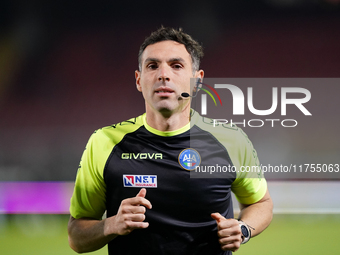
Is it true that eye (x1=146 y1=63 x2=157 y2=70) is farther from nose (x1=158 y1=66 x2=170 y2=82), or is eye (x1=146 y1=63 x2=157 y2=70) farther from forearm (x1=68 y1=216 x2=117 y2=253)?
forearm (x1=68 y1=216 x2=117 y2=253)

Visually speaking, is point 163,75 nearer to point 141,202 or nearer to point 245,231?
point 141,202

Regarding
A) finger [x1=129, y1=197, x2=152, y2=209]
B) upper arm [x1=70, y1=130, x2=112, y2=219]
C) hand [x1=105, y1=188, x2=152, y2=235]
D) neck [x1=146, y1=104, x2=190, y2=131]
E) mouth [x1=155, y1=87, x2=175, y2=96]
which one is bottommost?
hand [x1=105, y1=188, x2=152, y2=235]

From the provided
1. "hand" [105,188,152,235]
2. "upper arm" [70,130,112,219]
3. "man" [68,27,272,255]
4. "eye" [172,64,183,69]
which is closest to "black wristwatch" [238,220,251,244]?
"man" [68,27,272,255]

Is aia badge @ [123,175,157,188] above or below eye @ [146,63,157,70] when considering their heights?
below

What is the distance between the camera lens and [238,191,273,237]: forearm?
1.31m

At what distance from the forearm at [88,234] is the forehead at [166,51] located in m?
0.71

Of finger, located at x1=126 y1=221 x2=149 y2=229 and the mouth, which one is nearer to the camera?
finger, located at x1=126 y1=221 x2=149 y2=229

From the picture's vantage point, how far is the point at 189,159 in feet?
4.36

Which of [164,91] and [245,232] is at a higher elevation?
[164,91]

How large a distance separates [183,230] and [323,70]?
1.97 meters

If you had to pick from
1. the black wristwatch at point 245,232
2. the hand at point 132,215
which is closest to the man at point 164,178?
the black wristwatch at point 245,232

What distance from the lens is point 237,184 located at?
4.53 ft

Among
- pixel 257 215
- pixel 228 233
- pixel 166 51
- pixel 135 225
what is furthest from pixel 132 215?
pixel 166 51

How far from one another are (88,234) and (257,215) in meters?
0.71
